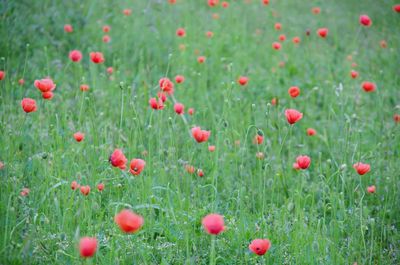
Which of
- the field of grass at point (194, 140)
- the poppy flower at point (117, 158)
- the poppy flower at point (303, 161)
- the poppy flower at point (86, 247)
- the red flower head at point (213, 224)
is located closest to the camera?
the poppy flower at point (86, 247)

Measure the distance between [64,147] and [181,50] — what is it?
216cm

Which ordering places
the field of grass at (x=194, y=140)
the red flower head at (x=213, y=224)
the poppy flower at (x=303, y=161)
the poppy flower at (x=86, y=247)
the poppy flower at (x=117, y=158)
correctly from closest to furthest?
the poppy flower at (x=86, y=247)
the red flower head at (x=213, y=224)
the poppy flower at (x=117, y=158)
the field of grass at (x=194, y=140)
the poppy flower at (x=303, y=161)

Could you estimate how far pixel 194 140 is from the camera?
3.58 metres

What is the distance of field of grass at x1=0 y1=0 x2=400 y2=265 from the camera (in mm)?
2574

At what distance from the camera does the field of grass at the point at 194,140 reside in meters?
2.57

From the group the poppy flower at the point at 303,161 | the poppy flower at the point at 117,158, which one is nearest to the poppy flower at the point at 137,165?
the poppy flower at the point at 117,158

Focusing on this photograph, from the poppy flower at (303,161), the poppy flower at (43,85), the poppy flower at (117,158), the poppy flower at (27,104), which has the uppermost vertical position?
the poppy flower at (43,85)

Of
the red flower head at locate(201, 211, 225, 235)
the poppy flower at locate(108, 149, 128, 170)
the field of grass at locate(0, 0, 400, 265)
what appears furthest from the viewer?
the field of grass at locate(0, 0, 400, 265)

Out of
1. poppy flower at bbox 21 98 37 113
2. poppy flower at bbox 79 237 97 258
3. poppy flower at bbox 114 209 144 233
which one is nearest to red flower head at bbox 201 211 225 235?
poppy flower at bbox 114 209 144 233

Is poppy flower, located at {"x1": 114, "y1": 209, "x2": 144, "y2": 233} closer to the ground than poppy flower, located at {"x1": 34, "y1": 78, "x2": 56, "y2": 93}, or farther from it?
closer to the ground

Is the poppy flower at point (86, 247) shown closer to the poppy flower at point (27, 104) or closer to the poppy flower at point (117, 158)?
the poppy flower at point (117, 158)

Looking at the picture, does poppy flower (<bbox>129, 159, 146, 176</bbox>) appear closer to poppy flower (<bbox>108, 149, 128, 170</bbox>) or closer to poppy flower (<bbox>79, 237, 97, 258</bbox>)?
poppy flower (<bbox>108, 149, 128, 170</bbox>)

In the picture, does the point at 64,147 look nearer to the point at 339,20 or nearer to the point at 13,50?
the point at 13,50

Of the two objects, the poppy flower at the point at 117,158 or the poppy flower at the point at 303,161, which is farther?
the poppy flower at the point at 303,161
